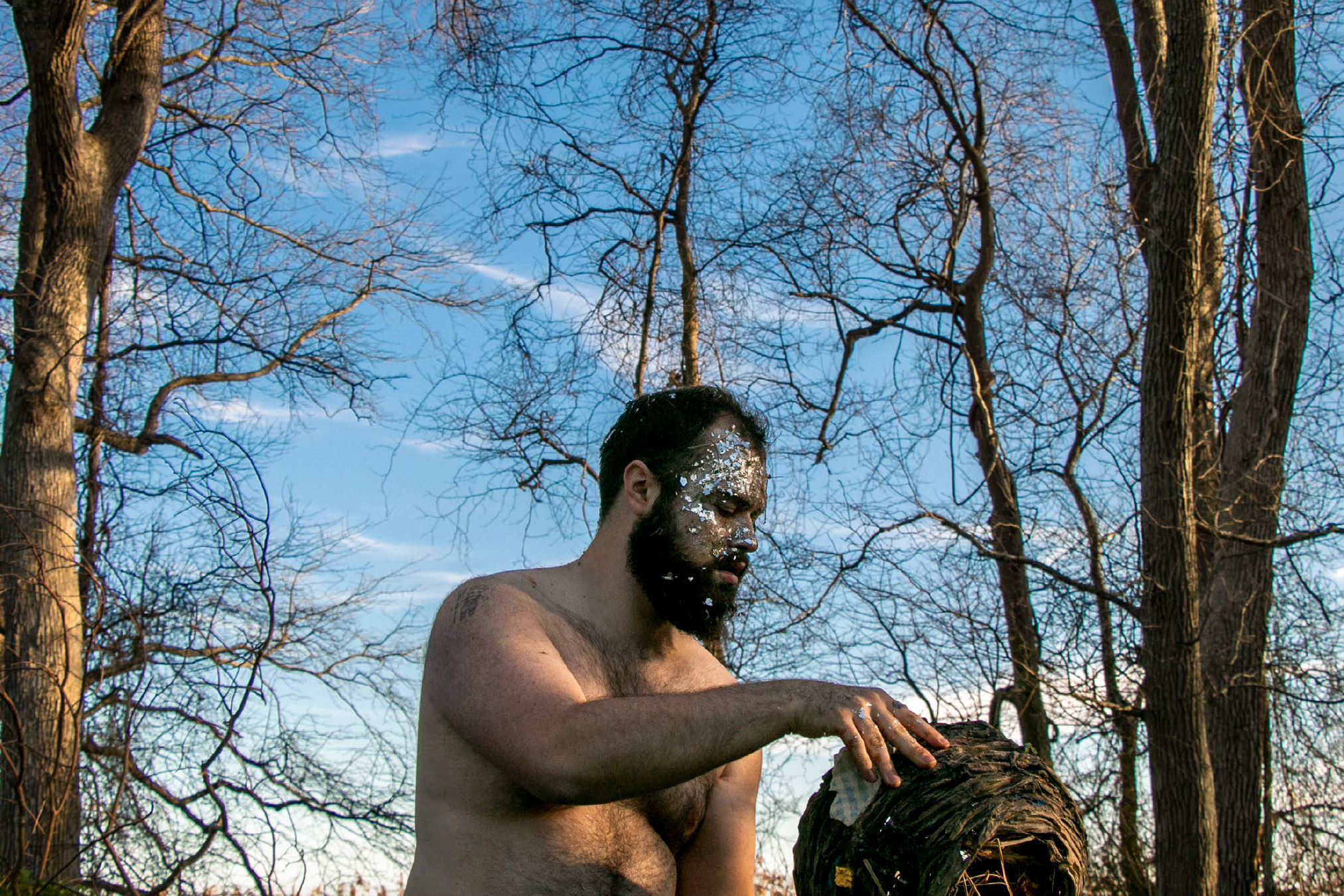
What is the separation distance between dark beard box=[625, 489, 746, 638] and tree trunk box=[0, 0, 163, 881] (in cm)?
625

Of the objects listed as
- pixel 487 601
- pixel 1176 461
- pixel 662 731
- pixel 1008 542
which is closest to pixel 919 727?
pixel 662 731

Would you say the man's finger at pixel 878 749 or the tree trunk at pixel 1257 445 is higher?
the tree trunk at pixel 1257 445

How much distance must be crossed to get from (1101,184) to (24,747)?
26.6 feet

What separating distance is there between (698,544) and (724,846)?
774mm

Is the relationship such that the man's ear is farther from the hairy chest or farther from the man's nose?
the hairy chest

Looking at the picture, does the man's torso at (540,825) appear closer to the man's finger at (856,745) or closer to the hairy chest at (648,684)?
the hairy chest at (648,684)

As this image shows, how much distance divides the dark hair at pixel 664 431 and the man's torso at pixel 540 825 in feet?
1.23

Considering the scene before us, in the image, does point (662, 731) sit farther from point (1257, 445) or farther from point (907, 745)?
point (1257, 445)

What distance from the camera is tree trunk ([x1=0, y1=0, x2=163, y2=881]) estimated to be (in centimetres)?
797

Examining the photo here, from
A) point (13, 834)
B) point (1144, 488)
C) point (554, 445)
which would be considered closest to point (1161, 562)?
point (1144, 488)

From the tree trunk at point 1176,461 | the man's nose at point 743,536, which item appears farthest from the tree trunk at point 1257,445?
the man's nose at point 743,536

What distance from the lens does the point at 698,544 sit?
2.84 meters

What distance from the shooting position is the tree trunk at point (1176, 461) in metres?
7.05

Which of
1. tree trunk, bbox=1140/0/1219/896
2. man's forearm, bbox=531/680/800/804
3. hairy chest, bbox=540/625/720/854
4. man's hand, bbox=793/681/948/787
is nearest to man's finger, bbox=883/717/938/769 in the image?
man's hand, bbox=793/681/948/787
